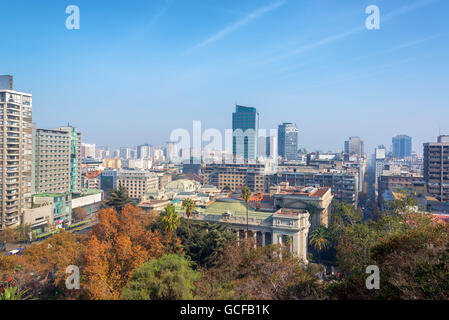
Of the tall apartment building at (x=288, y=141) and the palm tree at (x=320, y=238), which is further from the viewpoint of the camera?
the tall apartment building at (x=288, y=141)

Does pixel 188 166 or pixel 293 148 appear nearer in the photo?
pixel 188 166

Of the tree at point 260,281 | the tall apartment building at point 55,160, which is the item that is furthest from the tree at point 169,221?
the tall apartment building at point 55,160

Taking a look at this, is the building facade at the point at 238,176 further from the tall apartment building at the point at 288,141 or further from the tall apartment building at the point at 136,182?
the tall apartment building at the point at 288,141

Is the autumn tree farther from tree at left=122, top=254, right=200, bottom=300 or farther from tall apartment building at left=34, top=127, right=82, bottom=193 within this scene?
tall apartment building at left=34, top=127, right=82, bottom=193

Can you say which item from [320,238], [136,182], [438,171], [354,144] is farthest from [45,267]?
[354,144]

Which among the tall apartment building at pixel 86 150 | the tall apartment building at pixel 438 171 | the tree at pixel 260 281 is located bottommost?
the tree at pixel 260 281
